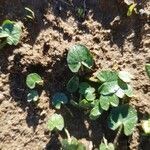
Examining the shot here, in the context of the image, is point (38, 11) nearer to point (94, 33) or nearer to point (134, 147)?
point (94, 33)

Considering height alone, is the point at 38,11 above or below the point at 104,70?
above

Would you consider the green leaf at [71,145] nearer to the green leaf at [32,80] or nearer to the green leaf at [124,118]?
the green leaf at [124,118]

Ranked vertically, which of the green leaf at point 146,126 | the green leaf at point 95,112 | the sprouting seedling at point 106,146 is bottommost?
the sprouting seedling at point 106,146

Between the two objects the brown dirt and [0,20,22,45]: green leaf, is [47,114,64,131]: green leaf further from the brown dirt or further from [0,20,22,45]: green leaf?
[0,20,22,45]: green leaf

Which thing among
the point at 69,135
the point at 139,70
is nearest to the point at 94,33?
the point at 139,70

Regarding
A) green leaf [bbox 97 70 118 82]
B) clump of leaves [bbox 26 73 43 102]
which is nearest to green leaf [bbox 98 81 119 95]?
green leaf [bbox 97 70 118 82]

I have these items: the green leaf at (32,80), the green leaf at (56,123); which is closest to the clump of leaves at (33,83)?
the green leaf at (32,80)
